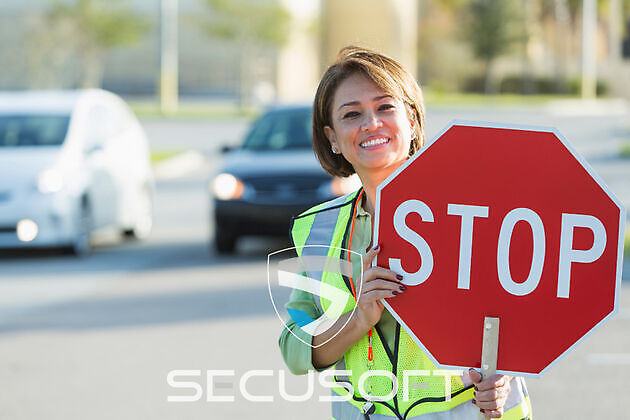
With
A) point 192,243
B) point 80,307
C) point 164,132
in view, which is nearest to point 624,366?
point 80,307

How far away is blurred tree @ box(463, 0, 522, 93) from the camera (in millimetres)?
67562

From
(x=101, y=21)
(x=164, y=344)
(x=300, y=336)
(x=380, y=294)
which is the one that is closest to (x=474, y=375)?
(x=380, y=294)

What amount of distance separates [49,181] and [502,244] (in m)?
10.0

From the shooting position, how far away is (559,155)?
7.66 feet

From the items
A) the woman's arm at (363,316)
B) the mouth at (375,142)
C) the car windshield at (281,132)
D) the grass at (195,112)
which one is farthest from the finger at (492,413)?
the grass at (195,112)

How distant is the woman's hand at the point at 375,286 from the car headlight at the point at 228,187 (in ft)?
31.8

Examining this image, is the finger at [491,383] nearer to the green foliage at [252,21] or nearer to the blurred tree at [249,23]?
the blurred tree at [249,23]

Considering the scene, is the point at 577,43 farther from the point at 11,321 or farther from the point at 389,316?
the point at 389,316

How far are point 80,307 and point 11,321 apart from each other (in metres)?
0.73

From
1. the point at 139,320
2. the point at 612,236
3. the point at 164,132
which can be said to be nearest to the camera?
the point at 612,236

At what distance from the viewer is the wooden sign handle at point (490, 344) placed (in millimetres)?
2369

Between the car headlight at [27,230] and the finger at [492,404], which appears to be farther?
the car headlight at [27,230]

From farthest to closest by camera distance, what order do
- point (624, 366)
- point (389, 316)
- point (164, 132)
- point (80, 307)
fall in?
1. point (164, 132)
2. point (80, 307)
3. point (624, 366)
4. point (389, 316)

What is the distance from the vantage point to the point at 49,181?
11.9m
